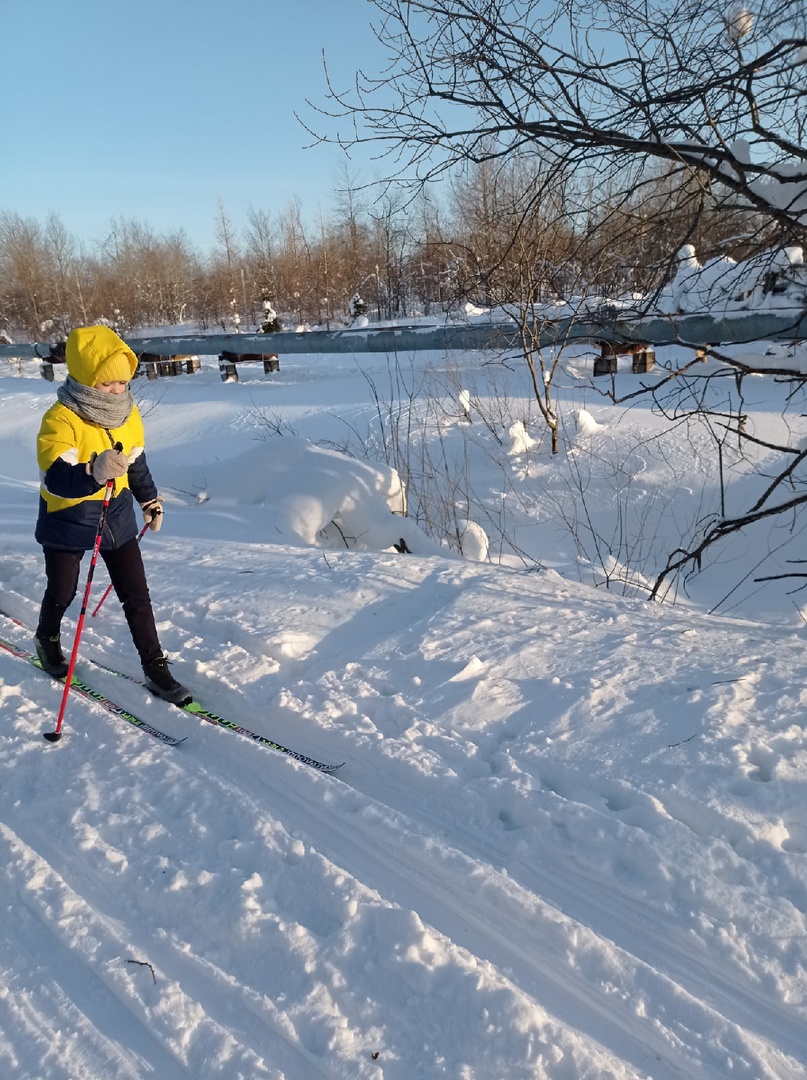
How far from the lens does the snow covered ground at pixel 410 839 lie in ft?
6.50

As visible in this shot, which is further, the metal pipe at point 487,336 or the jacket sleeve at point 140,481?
the metal pipe at point 487,336

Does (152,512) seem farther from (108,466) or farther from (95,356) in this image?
(95,356)

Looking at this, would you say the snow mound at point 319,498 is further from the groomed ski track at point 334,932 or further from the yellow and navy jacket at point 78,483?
the groomed ski track at point 334,932

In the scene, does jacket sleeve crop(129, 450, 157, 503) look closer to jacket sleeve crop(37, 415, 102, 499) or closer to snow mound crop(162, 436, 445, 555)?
jacket sleeve crop(37, 415, 102, 499)

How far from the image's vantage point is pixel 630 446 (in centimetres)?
866

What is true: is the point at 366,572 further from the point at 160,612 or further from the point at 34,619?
the point at 34,619

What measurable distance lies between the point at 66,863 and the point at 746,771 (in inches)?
100

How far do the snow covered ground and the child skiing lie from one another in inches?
12.3

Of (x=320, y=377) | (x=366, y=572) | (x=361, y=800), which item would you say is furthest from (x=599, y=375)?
(x=361, y=800)

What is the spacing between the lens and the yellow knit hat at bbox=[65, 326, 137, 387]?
11.1 ft

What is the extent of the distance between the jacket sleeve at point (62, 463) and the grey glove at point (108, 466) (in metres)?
0.10

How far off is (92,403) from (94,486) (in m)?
0.39

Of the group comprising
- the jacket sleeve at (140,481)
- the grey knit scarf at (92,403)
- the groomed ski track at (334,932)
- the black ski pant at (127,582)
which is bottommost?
the groomed ski track at (334,932)

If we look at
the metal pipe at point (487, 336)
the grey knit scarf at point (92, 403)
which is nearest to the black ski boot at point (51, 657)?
the grey knit scarf at point (92, 403)
